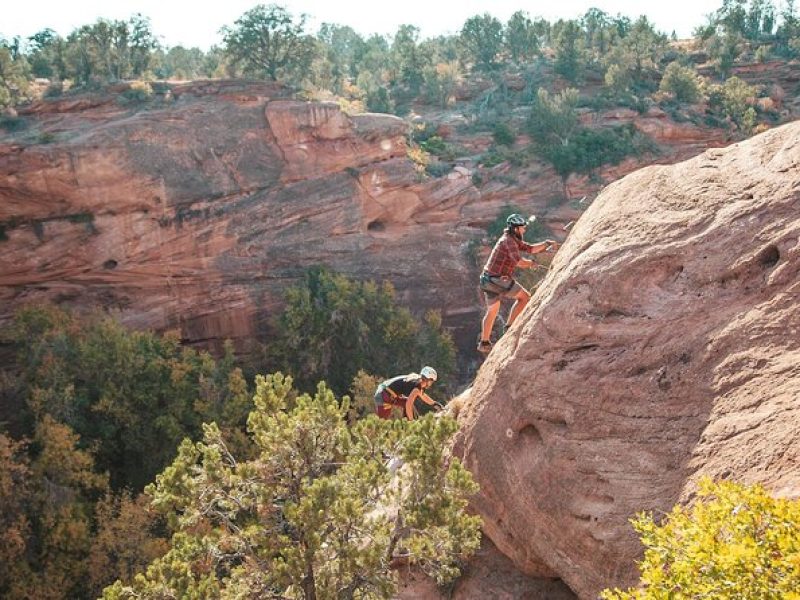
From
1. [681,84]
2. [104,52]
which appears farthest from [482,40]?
[104,52]

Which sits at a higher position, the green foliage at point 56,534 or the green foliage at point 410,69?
the green foliage at point 410,69

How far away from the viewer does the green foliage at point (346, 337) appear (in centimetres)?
3030

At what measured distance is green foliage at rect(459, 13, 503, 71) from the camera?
197 ft

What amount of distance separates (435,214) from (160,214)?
40.7 ft

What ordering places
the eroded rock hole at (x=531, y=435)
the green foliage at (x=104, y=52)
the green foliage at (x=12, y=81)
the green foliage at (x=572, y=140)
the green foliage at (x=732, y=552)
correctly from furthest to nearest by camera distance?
the green foliage at (x=572, y=140) < the green foliage at (x=104, y=52) < the green foliage at (x=12, y=81) < the eroded rock hole at (x=531, y=435) < the green foliage at (x=732, y=552)

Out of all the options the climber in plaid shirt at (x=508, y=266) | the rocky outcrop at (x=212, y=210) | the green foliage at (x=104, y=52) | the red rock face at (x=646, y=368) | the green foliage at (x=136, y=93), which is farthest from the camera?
the green foliage at (x=104, y=52)

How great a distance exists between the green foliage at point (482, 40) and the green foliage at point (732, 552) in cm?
5796

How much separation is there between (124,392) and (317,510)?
18717 mm

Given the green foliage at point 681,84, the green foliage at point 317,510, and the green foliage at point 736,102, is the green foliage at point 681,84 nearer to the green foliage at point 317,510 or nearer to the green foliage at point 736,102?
the green foliage at point 736,102

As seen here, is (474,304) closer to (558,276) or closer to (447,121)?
(447,121)

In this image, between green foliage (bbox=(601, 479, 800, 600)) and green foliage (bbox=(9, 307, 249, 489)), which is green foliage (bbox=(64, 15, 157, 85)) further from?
green foliage (bbox=(601, 479, 800, 600))

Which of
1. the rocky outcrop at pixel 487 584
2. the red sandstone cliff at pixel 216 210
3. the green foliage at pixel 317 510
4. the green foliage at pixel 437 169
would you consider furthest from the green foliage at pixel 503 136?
the rocky outcrop at pixel 487 584

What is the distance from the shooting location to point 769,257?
7.69m

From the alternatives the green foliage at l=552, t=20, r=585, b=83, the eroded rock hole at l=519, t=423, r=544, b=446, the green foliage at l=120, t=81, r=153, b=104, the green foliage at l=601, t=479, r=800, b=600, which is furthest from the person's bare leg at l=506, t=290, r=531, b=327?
the green foliage at l=552, t=20, r=585, b=83
